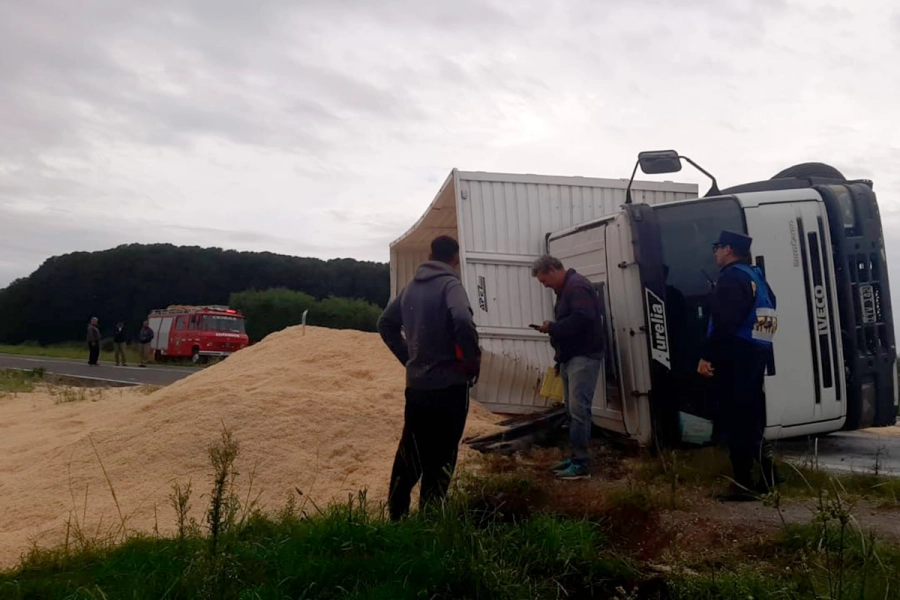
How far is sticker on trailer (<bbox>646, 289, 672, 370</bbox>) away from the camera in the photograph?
6434mm

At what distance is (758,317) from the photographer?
212 inches

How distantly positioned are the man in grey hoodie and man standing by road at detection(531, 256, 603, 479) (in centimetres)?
162

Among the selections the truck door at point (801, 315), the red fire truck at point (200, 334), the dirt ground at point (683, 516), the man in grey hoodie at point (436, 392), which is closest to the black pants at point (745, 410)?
the dirt ground at point (683, 516)

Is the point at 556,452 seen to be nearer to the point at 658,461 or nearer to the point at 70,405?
the point at 658,461

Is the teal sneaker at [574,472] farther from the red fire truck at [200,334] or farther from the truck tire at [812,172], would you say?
the red fire truck at [200,334]

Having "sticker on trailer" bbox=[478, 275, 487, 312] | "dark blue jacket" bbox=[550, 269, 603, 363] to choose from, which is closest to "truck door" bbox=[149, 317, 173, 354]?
"sticker on trailer" bbox=[478, 275, 487, 312]

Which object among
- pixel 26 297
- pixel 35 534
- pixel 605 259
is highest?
pixel 26 297

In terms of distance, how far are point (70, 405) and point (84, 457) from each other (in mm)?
5290

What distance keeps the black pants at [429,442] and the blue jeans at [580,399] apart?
1.72 m

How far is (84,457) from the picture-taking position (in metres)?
6.75

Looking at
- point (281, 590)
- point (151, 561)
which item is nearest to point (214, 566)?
point (281, 590)

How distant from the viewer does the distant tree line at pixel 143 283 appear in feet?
192

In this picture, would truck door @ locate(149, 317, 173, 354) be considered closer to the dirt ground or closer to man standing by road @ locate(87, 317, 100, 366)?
man standing by road @ locate(87, 317, 100, 366)

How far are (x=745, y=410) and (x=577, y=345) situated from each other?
4.61ft
